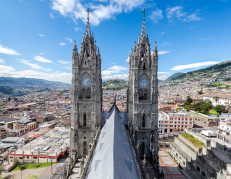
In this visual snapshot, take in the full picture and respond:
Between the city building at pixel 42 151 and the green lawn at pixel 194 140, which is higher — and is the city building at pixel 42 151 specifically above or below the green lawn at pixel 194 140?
below

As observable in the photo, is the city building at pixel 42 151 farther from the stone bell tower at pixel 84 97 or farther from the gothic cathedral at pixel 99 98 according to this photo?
the gothic cathedral at pixel 99 98

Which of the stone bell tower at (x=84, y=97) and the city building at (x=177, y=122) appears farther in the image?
the city building at (x=177, y=122)

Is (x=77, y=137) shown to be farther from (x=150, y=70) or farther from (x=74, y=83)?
(x=150, y=70)

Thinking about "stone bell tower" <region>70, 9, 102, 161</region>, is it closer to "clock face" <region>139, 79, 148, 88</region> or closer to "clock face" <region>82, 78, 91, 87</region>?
"clock face" <region>82, 78, 91, 87</region>

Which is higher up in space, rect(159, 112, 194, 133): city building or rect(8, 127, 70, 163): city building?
rect(159, 112, 194, 133): city building

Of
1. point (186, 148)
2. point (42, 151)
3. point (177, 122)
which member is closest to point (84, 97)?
point (42, 151)

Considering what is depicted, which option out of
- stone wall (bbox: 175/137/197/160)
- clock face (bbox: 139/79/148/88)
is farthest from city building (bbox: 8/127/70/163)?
stone wall (bbox: 175/137/197/160)

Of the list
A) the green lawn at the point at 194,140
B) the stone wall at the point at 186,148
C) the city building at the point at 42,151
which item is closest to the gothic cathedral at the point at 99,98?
the city building at the point at 42,151
